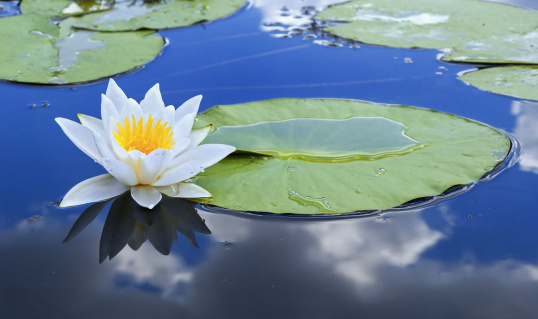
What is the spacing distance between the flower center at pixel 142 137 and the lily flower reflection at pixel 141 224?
0.22 metres

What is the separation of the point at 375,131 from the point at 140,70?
177cm

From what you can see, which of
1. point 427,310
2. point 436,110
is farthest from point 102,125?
point 436,110

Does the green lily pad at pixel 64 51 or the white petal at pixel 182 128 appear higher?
the white petal at pixel 182 128

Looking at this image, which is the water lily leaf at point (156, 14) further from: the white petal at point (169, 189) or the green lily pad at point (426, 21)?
the white petal at point (169, 189)

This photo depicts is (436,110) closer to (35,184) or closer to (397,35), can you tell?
(397,35)

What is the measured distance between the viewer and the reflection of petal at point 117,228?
1.79 meters

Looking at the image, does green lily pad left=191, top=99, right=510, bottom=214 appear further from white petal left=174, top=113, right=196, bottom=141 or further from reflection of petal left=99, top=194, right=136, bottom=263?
reflection of petal left=99, top=194, right=136, bottom=263

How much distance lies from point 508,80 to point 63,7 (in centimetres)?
398

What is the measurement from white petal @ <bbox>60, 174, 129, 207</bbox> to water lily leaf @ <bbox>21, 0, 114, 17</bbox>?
310cm

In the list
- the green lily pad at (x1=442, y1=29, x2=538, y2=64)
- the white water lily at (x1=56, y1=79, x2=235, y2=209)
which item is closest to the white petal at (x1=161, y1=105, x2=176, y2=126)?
the white water lily at (x1=56, y1=79, x2=235, y2=209)

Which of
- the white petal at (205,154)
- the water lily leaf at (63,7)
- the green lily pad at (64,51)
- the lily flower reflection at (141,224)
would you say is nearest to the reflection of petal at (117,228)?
the lily flower reflection at (141,224)

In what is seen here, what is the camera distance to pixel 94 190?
1.98 metres

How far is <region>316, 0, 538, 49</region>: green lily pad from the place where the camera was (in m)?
3.84

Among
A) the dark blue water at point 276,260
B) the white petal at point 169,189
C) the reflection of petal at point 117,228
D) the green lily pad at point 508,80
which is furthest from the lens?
the green lily pad at point 508,80
